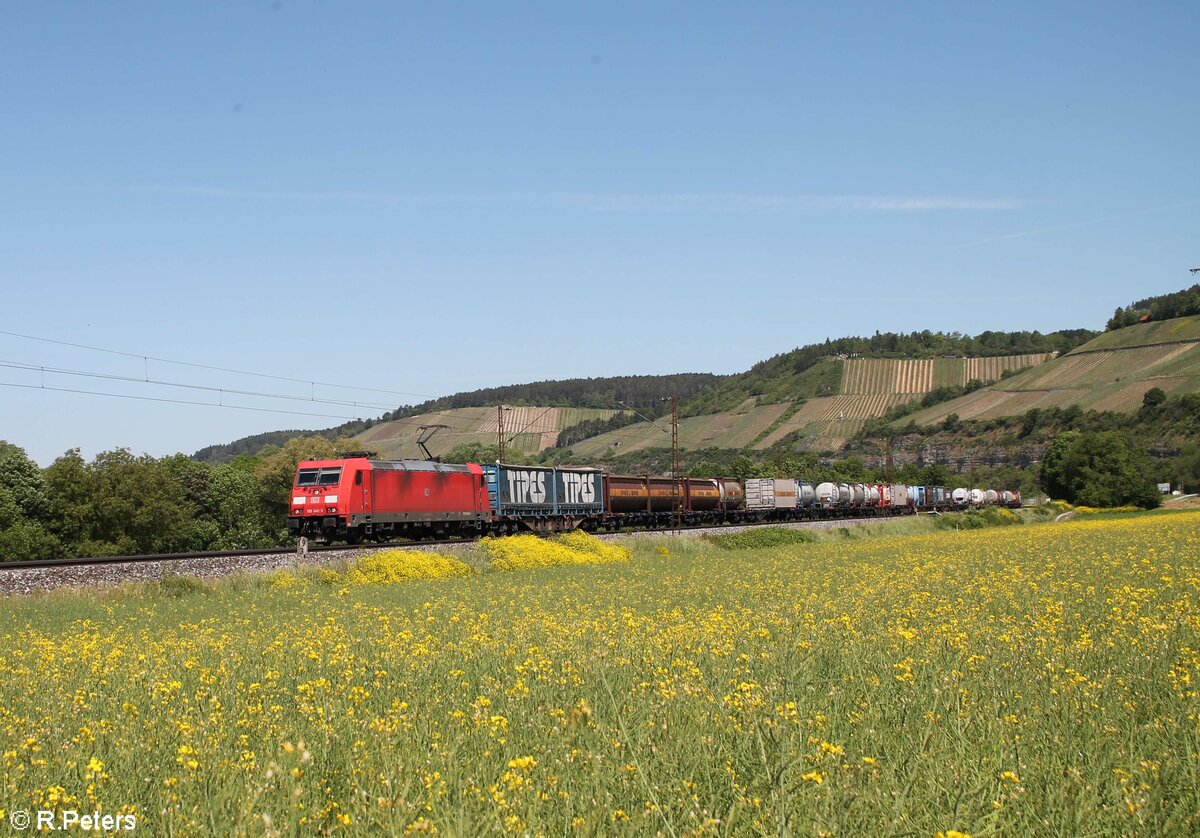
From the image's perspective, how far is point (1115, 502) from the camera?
89.8 metres

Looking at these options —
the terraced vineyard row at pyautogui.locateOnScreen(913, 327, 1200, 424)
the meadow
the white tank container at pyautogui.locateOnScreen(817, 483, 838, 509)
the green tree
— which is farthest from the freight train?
the terraced vineyard row at pyautogui.locateOnScreen(913, 327, 1200, 424)

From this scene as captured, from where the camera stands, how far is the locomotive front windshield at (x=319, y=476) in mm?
35094

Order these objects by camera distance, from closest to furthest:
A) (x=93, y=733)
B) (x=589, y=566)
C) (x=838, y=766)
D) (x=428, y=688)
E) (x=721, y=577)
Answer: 1. (x=838, y=766)
2. (x=93, y=733)
3. (x=428, y=688)
4. (x=721, y=577)
5. (x=589, y=566)

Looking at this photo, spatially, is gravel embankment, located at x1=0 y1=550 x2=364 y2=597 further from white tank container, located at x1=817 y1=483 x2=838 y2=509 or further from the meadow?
white tank container, located at x1=817 y1=483 x2=838 y2=509

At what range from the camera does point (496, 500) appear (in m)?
43.8

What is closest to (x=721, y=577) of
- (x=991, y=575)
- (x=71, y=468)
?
(x=991, y=575)

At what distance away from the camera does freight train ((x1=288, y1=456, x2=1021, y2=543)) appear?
35.2 m

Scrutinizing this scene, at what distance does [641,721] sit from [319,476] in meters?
31.2

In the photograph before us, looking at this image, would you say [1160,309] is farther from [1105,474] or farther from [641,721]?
[641,721]

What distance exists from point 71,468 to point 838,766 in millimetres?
77154

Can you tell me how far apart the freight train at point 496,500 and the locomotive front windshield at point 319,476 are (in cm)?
3

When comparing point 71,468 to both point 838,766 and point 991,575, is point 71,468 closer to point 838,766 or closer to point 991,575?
point 991,575

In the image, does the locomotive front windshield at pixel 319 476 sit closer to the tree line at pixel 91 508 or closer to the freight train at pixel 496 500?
the freight train at pixel 496 500

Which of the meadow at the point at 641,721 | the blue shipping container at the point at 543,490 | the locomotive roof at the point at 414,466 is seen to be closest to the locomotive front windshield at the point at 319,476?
the locomotive roof at the point at 414,466
